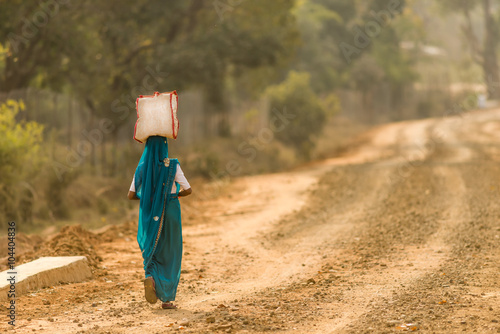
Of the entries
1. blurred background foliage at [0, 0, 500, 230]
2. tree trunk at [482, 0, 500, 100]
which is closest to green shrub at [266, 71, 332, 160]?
blurred background foliage at [0, 0, 500, 230]

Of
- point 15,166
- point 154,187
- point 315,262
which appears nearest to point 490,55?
point 15,166

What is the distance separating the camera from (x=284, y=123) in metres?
28.2

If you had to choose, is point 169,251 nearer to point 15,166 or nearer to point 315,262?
point 315,262

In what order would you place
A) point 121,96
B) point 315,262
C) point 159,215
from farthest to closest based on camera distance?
1. point 121,96
2. point 315,262
3. point 159,215

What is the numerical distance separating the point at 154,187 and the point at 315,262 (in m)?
3.10

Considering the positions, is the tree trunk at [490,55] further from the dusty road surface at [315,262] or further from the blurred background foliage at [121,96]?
the dusty road surface at [315,262]

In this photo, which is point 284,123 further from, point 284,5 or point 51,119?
point 51,119

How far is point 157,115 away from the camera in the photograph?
254 inches

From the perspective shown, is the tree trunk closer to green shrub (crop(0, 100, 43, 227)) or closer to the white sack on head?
green shrub (crop(0, 100, 43, 227))

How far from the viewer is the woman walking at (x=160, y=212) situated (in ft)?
21.6

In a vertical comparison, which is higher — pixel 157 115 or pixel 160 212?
pixel 157 115

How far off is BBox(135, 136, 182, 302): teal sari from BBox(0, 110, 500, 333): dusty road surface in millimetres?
422

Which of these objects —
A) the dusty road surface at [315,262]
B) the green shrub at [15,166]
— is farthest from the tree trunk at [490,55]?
the green shrub at [15,166]

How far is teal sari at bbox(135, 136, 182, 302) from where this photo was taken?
6.58m
